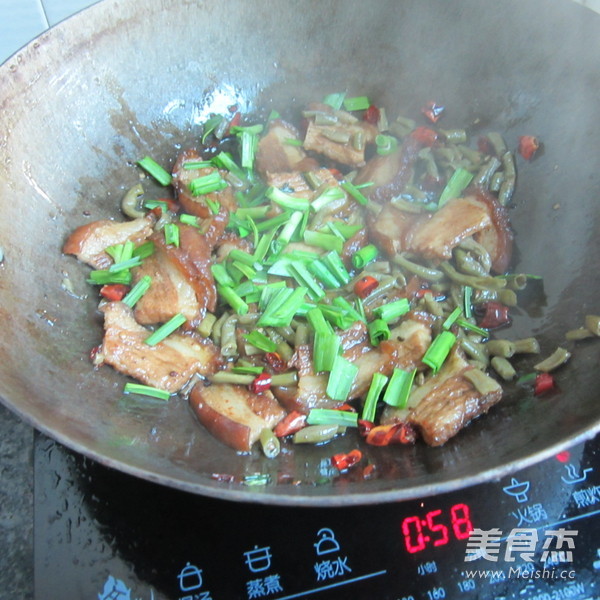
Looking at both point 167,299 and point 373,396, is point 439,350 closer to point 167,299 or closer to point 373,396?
point 373,396

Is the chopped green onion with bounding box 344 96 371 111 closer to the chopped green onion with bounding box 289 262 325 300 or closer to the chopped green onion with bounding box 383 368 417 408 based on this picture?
the chopped green onion with bounding box 289 262 325 300

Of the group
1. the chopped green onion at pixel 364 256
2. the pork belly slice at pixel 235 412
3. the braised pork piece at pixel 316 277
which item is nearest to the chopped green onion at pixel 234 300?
the braised pork piece at pixel 316 277

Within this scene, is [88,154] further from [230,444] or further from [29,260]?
[230,444]

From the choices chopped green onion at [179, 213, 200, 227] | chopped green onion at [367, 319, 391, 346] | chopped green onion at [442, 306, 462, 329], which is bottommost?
chopped green onion at [442, 306, 462, 329]

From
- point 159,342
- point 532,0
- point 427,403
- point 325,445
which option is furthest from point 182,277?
point 532,0

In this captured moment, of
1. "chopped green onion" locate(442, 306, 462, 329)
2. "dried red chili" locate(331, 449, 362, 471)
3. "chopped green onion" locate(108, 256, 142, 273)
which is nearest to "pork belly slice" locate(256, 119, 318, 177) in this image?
"chopped green onion" locate(108, 256, 142, 273)

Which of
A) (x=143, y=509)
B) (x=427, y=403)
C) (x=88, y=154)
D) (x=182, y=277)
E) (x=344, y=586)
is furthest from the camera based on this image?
(x=88, y=154)
